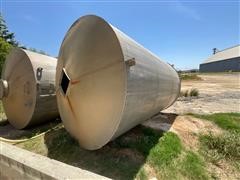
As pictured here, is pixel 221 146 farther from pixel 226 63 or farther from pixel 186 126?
pixel 226 63

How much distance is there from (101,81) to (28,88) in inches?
115

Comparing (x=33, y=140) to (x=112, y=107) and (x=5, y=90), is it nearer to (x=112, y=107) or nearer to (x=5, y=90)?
(x=5, y=90)

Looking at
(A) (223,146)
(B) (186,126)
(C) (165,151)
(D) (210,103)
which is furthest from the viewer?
(D) (210,103)

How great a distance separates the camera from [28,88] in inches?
217

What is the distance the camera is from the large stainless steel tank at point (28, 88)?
5.47 m

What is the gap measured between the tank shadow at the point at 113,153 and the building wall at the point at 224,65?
62.0 meters

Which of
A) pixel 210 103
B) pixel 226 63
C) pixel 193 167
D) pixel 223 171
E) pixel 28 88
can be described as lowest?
pixel 223 171

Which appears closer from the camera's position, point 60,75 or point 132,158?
point 132,158

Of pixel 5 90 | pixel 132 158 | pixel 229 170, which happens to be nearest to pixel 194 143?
pixel 229 170

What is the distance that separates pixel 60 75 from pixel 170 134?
2649mm

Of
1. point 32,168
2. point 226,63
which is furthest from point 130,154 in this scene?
point 226,63

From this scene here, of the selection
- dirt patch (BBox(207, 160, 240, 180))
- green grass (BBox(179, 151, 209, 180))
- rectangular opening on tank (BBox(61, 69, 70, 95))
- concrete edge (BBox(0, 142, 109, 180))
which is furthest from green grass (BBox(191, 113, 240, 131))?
concrete edge (BBox(0, 142, 109, 180))

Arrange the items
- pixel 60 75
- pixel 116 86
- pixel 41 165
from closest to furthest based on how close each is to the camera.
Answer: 1. pixel 41 165
2. pixel 116 86
3. pixel 60 75

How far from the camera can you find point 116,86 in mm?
3162
